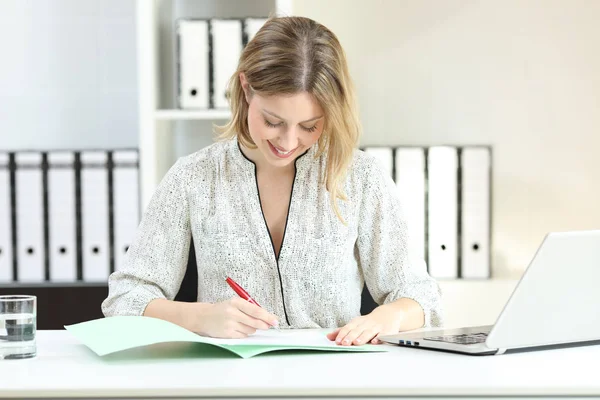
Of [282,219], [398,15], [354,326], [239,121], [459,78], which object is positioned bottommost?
[354,326]

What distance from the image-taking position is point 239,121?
5.27 feet

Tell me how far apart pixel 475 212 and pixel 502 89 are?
464 millimetres

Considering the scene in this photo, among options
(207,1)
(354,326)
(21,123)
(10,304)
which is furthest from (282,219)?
(21,123)

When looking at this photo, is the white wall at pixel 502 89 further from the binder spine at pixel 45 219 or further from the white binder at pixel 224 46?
the binder spine at pixel 45 219

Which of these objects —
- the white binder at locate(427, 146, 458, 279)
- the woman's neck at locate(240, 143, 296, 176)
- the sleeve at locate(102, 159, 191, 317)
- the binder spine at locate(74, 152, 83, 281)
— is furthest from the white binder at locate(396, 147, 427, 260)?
the binder spine at locate(74, 152, 83, 281)

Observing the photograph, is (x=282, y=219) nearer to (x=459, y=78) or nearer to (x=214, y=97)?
(x=214, y=97)

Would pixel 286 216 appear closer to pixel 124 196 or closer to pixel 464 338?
pixel 464 338

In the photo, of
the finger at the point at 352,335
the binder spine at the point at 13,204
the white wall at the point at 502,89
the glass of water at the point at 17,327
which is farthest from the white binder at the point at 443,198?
the glass of water at the point at 17,327

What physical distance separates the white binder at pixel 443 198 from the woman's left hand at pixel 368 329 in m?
0.90

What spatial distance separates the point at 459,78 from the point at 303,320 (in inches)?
47.0

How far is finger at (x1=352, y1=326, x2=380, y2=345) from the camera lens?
1214 millimetres

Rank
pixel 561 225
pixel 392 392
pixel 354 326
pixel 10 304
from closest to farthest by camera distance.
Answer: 1. pixel 392 392
2. pixel 10 304
3. pixel 354 326
4. pixel 561 225

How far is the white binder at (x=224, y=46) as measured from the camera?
2215 millimetres

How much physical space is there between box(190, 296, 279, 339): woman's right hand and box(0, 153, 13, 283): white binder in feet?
3.70
